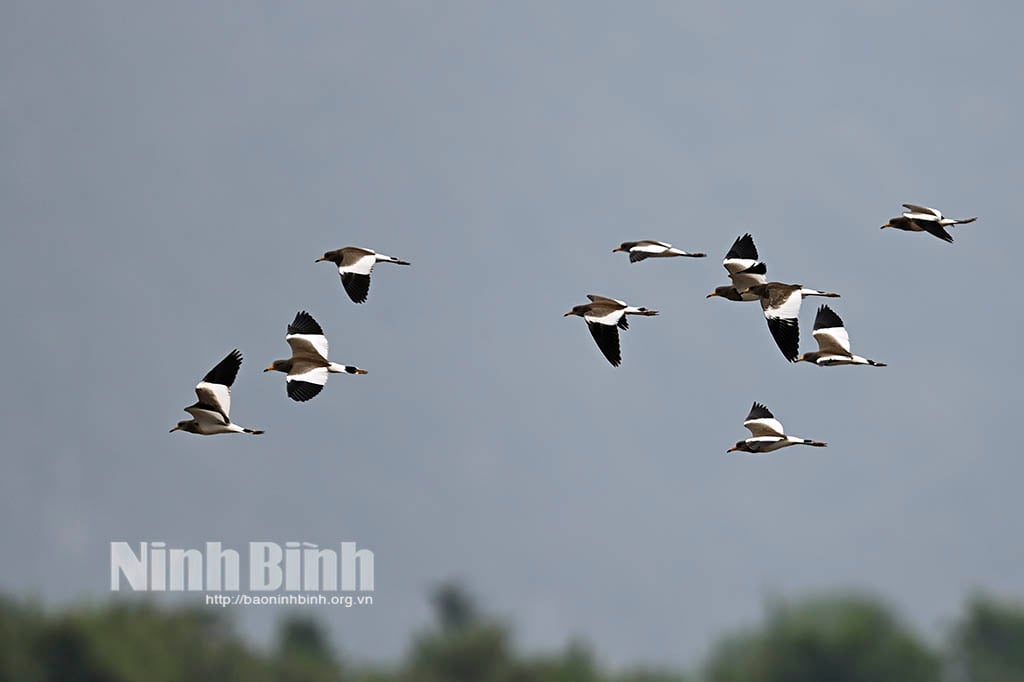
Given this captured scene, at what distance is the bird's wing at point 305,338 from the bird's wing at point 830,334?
366 inches

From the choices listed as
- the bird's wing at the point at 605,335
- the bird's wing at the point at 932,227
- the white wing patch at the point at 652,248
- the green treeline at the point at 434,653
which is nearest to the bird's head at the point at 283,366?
the bird's wing at the point at 605,335

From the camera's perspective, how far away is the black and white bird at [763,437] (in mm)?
35312

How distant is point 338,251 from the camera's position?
1464 inches

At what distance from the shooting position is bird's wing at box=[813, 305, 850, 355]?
36.8 m

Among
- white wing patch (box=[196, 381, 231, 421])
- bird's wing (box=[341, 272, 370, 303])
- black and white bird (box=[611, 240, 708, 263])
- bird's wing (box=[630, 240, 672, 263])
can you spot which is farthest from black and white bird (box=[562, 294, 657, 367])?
white wing patch (box=[196, 381, 231, 421])

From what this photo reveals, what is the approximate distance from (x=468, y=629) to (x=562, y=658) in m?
4.33

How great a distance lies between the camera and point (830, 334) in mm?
37250

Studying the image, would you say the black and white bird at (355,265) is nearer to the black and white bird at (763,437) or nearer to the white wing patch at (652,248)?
the white wing patch at (652,248)

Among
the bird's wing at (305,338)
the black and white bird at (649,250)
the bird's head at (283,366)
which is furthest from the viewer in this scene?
the black and white bird at (649,250)

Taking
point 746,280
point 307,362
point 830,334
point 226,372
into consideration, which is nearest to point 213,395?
point 226,372

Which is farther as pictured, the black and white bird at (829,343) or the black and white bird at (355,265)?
the black and white bird at (355,265)

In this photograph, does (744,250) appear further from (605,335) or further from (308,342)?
(308,342)

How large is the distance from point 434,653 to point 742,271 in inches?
1073

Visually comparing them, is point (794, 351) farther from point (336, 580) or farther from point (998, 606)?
point (336, 580)
